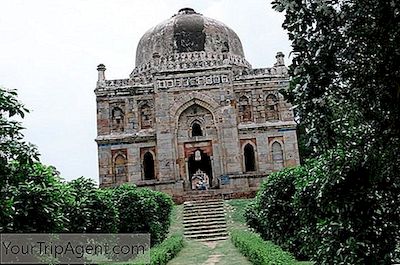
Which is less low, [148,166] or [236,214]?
[148,166]

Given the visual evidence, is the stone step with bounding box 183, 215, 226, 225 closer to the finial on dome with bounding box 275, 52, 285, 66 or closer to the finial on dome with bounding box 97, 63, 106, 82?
the finial on dome with bounding box 97, 63, 106, 82

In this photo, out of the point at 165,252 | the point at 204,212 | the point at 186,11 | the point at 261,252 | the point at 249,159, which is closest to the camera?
the point at 261,252

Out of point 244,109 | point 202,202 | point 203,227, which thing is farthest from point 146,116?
point 203,227

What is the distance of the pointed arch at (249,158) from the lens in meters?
23.7

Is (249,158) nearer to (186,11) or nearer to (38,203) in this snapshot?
(186,11)

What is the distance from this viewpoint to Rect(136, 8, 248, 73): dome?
25.9 meters

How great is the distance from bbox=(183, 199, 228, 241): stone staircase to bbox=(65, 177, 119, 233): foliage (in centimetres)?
621

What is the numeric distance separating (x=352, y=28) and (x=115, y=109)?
68.5ft

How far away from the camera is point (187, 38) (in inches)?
1031

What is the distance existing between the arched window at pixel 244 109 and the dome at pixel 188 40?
7.90ft

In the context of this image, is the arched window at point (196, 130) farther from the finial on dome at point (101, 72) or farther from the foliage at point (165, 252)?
the foliage at point (165, 252)

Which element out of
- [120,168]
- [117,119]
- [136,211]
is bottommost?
[136,211]

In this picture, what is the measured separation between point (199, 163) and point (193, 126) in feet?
8.81

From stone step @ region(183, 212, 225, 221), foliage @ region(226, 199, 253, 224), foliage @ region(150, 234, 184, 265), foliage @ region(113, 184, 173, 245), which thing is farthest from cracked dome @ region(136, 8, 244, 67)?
foliage @ region(150, 234, 184, 265)
